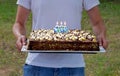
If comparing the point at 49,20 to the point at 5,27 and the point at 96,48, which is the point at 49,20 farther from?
the point at 5,27

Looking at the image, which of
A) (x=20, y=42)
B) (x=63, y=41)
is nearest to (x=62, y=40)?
(x=63, y=41)

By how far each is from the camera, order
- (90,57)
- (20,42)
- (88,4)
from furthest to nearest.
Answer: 1. (90,57)
2. (88,4)
3. (20,42)

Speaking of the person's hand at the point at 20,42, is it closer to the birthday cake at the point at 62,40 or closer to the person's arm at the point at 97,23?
the birthday cake at the point at 62,40

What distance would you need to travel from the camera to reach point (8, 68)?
25.0 feet

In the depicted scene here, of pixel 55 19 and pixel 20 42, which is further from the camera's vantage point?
pixel 55 19

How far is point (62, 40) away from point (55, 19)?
0.48 feet

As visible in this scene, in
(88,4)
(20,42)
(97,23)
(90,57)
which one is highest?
(88,4)

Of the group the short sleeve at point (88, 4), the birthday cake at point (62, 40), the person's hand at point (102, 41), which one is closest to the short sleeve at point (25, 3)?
the birthday cake at point (62, 40)

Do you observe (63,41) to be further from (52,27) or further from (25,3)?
(25,3)

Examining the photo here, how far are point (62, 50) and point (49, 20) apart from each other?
251mm

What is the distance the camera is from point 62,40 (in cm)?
283

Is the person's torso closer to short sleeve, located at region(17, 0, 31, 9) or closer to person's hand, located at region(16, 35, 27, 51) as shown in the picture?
short sleeve, located at region(17, 0, 31, 9)

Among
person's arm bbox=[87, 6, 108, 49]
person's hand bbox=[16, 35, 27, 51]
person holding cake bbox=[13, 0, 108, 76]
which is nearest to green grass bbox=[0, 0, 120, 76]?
person's arm bbox=[87, 6, 108, 49]

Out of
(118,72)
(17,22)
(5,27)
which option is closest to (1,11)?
(5,27)
